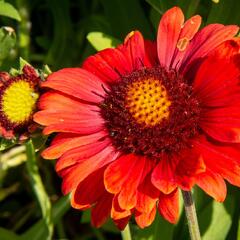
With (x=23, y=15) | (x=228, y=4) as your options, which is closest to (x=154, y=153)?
(x=228, y=4)

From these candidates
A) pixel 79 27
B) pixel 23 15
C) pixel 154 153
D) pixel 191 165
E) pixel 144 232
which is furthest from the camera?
pixel 79 27

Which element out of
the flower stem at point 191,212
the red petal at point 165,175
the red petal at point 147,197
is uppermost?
the red petal at point 165,175

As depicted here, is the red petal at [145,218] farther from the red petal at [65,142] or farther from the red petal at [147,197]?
the red petal at [65,142]

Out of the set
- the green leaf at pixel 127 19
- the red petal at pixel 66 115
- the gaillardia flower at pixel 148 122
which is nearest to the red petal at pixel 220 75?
the gaillardia flower at pixel 148 122

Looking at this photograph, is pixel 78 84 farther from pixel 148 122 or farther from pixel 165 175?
pixel 165 175

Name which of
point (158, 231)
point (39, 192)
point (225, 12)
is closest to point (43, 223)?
point (39, 192)

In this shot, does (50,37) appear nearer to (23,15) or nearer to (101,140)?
(23,15)
